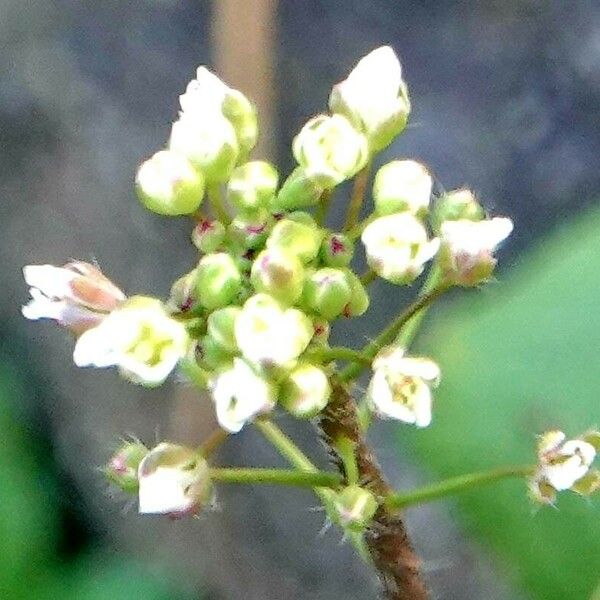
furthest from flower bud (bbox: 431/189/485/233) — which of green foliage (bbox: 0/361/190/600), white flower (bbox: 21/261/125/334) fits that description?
green foliage (bbox: 0/361/190/600)

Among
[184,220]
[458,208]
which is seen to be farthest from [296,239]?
[184,220]

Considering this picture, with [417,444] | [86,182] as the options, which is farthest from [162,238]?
[417,444]

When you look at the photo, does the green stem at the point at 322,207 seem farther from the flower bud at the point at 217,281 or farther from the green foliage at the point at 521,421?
the green foliage at the point at 521,421

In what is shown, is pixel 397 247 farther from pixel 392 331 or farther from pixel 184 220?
pixel 184 220

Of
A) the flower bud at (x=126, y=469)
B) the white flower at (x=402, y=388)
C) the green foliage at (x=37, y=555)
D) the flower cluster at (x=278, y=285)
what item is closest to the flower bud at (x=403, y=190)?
the flower cluster at (x=278, y=285)

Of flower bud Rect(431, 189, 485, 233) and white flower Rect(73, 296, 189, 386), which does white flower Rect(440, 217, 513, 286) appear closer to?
flower bud Rect(431, 189, 485, 233)

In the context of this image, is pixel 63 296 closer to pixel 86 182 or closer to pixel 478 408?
pixel 478 408

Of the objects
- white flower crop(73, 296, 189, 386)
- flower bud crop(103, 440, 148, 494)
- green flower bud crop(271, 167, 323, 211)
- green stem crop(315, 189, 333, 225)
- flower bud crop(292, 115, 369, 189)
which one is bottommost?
flower bud crop(103, 440, 148, 494)
